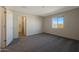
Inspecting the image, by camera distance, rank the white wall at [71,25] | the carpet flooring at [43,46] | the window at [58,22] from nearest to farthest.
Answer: the carpet flooring at [43,46] → the white wall at [71,25] → the window at [58,22]

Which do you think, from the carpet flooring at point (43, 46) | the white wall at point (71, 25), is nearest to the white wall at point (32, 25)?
the carpet flooring at point (43, 46)

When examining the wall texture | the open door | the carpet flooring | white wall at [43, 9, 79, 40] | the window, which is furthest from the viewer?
the wall texture

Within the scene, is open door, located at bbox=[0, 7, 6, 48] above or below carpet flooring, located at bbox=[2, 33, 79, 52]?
above

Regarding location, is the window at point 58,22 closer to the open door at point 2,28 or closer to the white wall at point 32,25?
the white wall at point 32,25

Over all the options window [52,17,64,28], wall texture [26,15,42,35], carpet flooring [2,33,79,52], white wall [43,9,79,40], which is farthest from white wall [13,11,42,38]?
white wall [43,9,79,40]

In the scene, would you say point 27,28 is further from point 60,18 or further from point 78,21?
point 78,21

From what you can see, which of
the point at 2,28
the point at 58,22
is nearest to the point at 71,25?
the point at 58,22

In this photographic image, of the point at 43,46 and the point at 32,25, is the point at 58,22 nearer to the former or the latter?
the point at 32,25

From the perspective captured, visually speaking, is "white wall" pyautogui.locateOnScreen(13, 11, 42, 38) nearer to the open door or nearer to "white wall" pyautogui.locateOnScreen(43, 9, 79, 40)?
the open door
